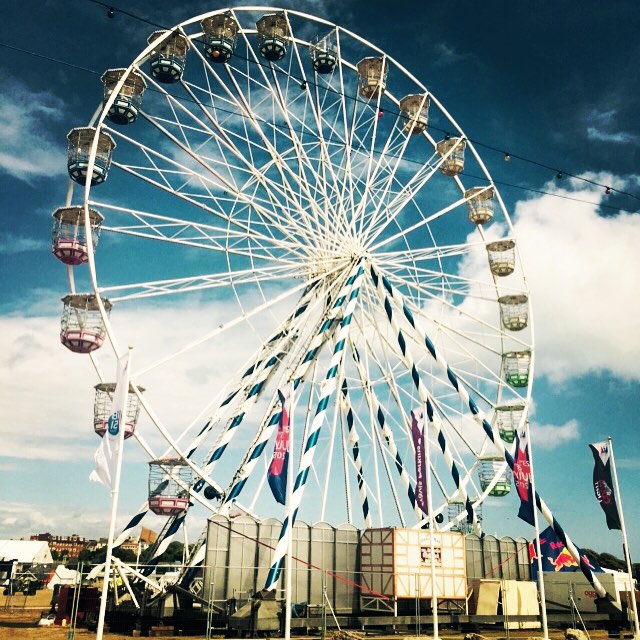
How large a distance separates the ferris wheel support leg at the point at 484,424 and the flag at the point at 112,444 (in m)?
12.8

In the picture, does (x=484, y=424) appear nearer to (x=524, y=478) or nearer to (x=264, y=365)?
(x=524, y=478)

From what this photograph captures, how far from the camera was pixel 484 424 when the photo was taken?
2270 cm

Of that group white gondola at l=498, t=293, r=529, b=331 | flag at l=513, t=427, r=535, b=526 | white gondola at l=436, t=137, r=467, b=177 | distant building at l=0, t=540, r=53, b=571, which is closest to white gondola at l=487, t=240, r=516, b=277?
white gondola at l=498, t=293, r=529, b=331

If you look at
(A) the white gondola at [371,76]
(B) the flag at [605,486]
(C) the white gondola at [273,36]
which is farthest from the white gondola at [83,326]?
(B) the flag at [605,486]

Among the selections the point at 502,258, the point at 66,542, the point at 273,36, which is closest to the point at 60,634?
the point at 273,36

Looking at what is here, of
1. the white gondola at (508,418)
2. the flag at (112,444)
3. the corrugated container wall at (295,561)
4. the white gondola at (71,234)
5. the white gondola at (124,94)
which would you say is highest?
the white gondola at (124,94)

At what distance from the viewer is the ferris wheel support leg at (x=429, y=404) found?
2276 cm

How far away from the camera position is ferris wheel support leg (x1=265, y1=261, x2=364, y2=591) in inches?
664

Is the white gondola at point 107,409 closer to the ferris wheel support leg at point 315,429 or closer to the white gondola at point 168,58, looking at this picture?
the ferris wheel support leg at point 315,429

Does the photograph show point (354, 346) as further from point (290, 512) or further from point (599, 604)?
point (599, 604)

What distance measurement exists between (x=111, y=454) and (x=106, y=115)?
43.0 ft

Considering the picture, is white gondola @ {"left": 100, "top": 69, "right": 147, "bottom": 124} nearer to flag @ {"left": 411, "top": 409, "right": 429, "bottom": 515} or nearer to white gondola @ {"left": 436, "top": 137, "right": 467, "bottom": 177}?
white gondola @ {"left": 436, "top": 137, "right": 467, "bottom": 177}

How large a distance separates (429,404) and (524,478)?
5973mm

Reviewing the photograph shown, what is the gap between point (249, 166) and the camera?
2314 centimetres
